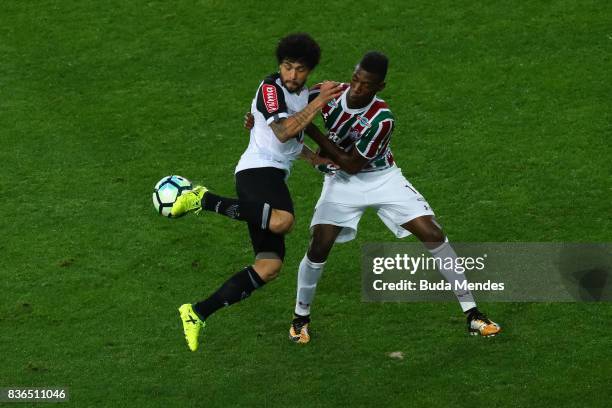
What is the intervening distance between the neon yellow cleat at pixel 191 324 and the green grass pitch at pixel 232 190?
0.33 m

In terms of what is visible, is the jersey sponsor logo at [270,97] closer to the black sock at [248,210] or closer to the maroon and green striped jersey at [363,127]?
the maroon and green striped jersey at [363,127]

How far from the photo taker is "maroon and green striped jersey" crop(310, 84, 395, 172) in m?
9.62

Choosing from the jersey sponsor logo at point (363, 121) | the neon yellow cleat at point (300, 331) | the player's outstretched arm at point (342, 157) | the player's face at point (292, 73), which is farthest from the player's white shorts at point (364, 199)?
the player's face at point (292, 73)

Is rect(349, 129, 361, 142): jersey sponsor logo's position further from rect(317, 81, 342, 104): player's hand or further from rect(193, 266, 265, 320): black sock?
rect(193, 266, 265, 320): black sock

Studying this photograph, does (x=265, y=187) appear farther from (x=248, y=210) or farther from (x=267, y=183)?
(x=248, y=210)

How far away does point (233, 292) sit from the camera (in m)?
9.38

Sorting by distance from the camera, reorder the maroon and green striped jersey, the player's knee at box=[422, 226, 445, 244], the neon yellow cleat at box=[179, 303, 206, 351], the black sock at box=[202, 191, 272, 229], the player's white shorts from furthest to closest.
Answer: the player's white shorts
the player's knee at box=[422, 226, 445, 244]
the maroon and green striped jersey
the neon yellow cleat at box=[179, 303, 206, 351]
the black sock at box=[202, 191, 272, 229]

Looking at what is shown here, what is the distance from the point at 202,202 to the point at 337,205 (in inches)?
48.7

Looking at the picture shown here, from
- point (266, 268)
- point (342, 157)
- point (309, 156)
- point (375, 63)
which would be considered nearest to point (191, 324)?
point (266, 268)

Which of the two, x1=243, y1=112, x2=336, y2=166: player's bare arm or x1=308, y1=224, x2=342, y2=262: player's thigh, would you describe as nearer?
x1=243, y1=112, x2=336, y2=166: player's bare arm

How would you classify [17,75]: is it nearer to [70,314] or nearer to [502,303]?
[70,314]

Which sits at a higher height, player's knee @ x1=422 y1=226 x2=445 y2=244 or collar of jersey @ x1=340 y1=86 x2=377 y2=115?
collar of jersey @ x1=340 y1=86 x2=377 y2=115

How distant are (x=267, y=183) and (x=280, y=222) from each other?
0.40 meters

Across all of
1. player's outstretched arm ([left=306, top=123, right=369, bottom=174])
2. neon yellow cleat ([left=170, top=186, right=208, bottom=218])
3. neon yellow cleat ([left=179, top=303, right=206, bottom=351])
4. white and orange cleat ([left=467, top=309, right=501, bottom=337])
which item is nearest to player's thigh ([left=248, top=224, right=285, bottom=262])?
neon yellow cleat ([left=170, top=186, right=208, bottom=218])
